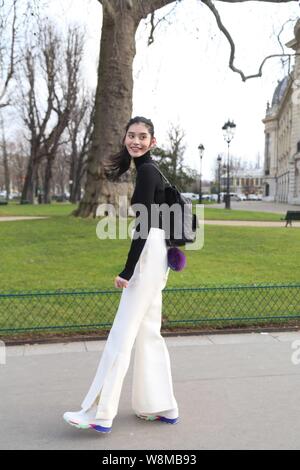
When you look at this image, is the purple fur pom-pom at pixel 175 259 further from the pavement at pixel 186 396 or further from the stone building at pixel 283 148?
the stone building at pixel 283 148

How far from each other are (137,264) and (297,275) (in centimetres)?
684

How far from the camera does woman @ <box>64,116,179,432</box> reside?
142 inches

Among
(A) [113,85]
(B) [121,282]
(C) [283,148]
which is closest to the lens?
(B) [121,282]

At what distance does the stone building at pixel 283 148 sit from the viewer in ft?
214

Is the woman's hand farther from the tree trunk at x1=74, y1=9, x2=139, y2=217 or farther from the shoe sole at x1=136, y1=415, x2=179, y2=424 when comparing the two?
the tree trunk at x1=74, y1=9, x2=139, y2=217

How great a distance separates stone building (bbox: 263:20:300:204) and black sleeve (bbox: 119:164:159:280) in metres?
55.1

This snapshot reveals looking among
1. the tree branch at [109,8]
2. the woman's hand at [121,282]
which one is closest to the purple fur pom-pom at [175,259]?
the woman's hand at [121,282]

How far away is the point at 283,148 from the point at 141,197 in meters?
83.6

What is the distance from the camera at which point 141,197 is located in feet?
11.8

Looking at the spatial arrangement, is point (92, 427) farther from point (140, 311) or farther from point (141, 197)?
point (141, 197)

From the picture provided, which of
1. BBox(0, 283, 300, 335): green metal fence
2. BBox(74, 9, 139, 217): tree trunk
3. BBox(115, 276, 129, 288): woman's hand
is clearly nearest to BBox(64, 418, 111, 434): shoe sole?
BBox(115, 276, 129, 288): woman's hand

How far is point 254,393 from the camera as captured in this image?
4.56m

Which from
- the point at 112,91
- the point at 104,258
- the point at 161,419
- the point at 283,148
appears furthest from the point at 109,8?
the point at 283,148

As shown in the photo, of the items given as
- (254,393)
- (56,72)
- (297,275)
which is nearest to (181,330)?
(254,393)
